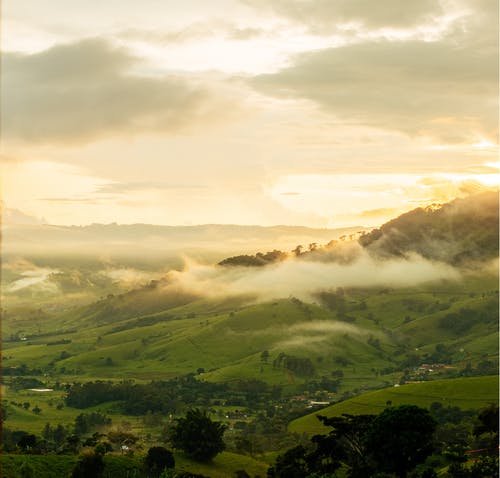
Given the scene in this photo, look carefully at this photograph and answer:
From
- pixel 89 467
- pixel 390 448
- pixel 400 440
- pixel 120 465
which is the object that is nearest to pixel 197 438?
pixel 120 465

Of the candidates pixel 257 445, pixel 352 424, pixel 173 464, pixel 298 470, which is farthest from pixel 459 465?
pixel 257 445

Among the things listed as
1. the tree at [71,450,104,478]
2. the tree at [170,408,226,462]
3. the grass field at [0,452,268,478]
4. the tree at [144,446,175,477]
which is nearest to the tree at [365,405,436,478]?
the tree at [71,450,104,478]

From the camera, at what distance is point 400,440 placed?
319ft

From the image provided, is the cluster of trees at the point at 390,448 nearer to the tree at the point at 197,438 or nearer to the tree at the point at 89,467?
the tree at the point at 89,467

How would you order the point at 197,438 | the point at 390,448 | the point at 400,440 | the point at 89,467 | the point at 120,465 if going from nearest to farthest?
the point at 400,440, the point at 390,448, the point at 89,467, the point at 120,465, the point at 197,438

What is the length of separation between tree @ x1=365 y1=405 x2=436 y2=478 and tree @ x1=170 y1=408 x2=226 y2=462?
197 feet

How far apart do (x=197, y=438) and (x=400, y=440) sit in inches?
2595

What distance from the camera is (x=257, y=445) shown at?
189 metres

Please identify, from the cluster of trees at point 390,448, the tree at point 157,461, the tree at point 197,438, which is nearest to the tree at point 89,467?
the tree at point 157,461

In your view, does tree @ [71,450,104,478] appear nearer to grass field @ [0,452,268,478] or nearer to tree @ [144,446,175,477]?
grass field @ [0,452,268,478]

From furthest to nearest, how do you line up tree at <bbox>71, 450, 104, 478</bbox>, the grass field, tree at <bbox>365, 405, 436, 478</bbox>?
tree at <bbox>71, 450, 104, 478</bbox> < the grass field < tree at <bbox>365, 405, 436, 478</bbox>

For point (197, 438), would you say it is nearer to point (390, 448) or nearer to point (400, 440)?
point (390, 448)

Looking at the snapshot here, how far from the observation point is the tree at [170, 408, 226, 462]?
152500 mm

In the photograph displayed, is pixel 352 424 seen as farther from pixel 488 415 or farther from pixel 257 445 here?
pixel 257 445
